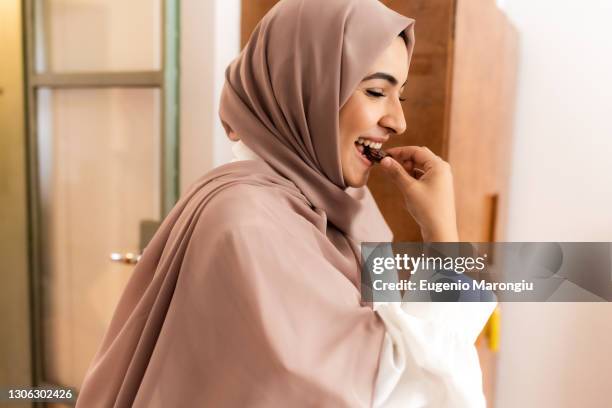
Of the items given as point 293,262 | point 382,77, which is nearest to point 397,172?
point 382,77

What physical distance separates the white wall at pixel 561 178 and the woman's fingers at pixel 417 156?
2.82 ft

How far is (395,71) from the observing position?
87 cm

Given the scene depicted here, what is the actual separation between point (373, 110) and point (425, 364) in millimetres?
388

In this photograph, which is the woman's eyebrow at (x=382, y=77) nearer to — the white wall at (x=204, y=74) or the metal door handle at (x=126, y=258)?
the white wall at (x=204, y=74)

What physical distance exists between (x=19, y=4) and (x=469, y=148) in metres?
1.45

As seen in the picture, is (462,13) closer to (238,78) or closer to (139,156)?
(238,78)

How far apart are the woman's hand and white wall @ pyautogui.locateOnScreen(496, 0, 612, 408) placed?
2.96ft

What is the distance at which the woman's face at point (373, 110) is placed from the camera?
0.86m

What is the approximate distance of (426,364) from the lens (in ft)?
2.30

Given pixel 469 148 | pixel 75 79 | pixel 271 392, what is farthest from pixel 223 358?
pixel 75 79

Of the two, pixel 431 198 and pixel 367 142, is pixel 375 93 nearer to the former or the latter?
pixel 367 142

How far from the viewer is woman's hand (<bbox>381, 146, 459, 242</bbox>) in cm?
90

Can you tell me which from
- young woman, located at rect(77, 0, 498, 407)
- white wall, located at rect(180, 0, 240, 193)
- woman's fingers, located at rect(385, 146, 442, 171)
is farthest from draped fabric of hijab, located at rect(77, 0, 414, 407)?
white wall, located at rect(180, 0, 240, 193)

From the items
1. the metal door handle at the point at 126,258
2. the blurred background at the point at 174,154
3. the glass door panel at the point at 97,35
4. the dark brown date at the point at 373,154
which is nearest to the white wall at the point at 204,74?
the blurred background at the point at 174,154
